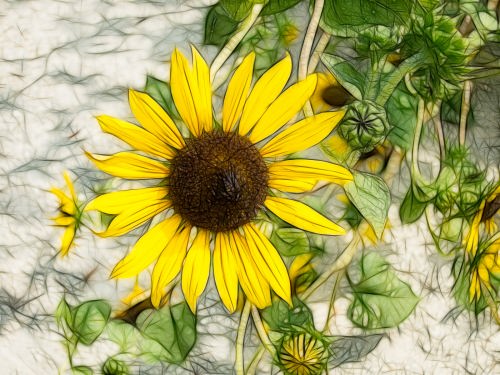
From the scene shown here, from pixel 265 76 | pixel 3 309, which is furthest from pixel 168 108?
pixel 3 309

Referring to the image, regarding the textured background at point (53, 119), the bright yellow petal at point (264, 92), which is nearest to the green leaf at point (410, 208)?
the textured background at point (53, 119)

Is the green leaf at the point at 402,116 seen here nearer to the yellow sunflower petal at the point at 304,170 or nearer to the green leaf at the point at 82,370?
the yellow sunflower petal at the point at 304,170

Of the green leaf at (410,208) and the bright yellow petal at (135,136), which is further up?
the green leaf at (410,208)

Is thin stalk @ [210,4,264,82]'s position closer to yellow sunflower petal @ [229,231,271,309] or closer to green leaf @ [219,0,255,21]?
green leaf @ [219,0,255,21]

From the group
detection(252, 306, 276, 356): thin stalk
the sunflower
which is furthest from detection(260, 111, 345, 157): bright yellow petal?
detection(252, 306, 276, 356): thin stalk

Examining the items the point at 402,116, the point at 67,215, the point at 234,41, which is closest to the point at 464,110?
the point at 402,116

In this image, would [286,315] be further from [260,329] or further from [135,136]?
[135,136]

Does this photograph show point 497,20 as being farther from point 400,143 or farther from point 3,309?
point 3,309
